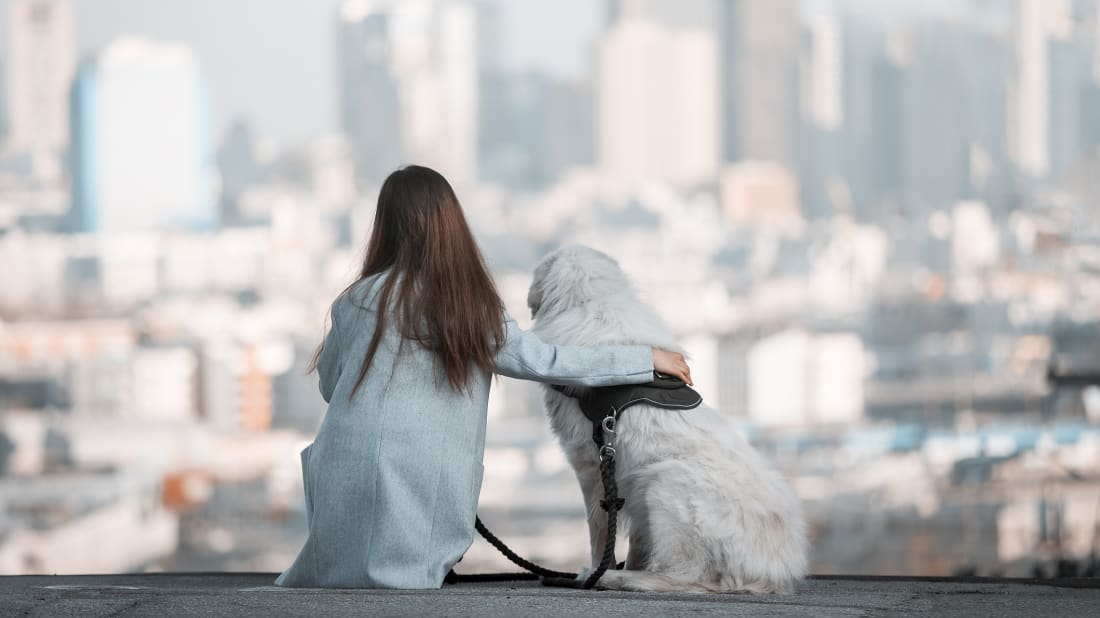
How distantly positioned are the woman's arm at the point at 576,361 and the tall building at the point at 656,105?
165 feet

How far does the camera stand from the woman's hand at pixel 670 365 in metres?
1.69

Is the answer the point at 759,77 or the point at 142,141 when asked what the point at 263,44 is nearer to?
the point at 142,141

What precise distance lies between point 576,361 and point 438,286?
0.18m

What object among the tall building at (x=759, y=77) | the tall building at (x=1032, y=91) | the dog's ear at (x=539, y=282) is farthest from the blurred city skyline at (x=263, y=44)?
the dog's ear at (x=539, y=282)

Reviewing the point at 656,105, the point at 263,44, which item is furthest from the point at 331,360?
the point at 656,105

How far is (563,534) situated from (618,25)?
3358 centimetres

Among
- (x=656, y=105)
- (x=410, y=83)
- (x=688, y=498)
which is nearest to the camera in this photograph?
(x=688, y=498)

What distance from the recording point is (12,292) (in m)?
40.8

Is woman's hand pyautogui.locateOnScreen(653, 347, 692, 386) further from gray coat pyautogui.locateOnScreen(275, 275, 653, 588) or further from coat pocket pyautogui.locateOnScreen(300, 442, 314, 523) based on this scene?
coat pocket pyautogui.locateOnScreen(300, 442, 314, 523)

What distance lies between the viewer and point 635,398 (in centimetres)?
166

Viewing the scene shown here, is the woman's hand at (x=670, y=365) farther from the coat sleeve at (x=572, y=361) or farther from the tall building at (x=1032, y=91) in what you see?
the tall building at (x=1032, y=91)

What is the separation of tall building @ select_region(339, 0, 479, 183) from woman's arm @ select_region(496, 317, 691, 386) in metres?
46.3

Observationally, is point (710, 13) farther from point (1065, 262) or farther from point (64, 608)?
point (64, 608)

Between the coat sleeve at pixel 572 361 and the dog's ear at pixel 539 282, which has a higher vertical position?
the dog's ear at pixel 539 282
